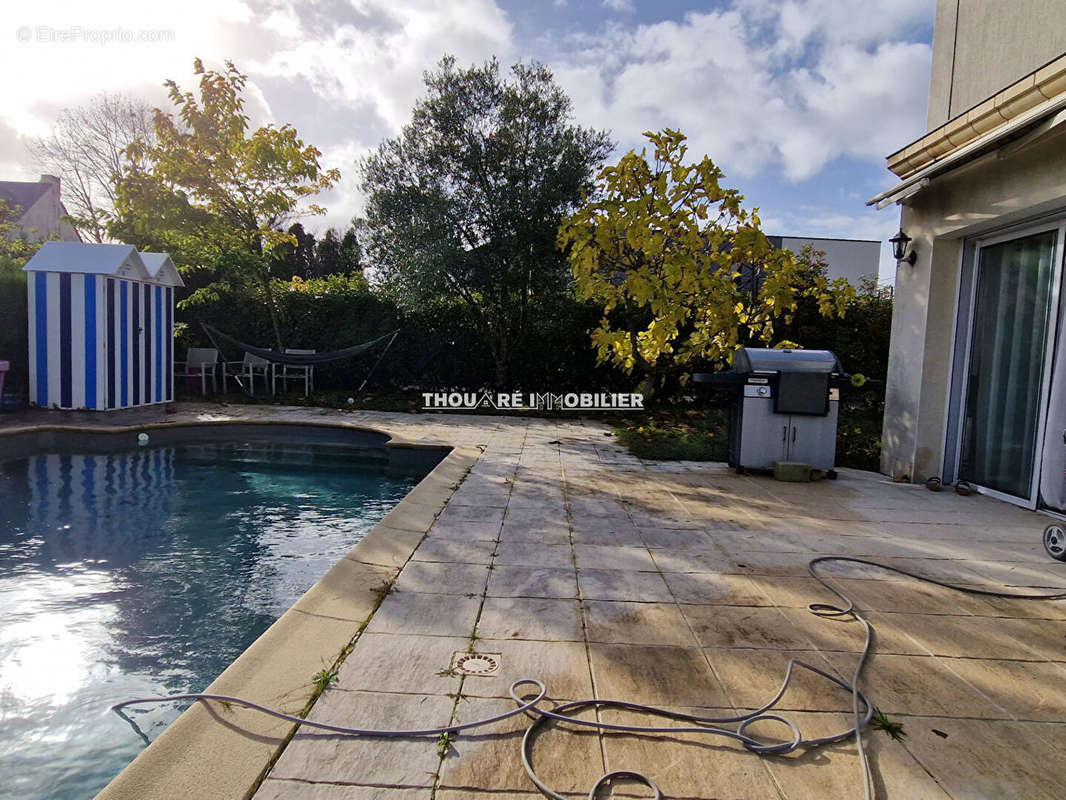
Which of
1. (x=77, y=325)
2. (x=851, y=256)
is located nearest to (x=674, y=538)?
(x=77, y=325)

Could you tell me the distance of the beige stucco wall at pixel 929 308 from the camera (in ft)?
15.4

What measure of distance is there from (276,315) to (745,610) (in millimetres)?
10821

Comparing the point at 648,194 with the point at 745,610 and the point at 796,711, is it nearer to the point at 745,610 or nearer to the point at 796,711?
the point at 745,610

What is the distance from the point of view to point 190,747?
155 cm

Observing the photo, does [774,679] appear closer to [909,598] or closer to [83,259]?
[909,598]

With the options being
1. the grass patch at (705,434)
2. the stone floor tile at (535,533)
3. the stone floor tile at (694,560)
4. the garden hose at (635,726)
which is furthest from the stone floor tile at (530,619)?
the grass patch at (705,434)

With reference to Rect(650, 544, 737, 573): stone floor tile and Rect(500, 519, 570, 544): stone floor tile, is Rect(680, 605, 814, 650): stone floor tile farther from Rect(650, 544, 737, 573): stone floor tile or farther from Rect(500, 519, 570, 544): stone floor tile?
Rect(500, 519, 570, 544): stone floor tile

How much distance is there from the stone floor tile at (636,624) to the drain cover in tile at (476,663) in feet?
1.28

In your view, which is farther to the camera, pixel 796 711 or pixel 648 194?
pixel 648 194

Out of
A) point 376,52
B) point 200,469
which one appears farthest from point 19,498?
point 376,52

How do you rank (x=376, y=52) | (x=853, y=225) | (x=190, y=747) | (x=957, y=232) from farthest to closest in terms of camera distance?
(x=853, y=225) → (x=376, y=52) → (x=957, y=232) → (x=190, y=747)

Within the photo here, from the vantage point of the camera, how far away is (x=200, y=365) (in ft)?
35.0

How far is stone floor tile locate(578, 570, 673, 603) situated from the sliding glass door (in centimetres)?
346

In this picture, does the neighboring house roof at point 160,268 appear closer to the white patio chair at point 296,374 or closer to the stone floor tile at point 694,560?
the white patio chair at point 296,374
